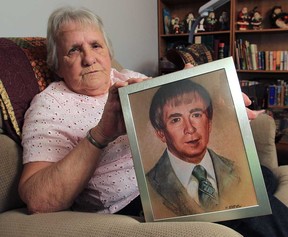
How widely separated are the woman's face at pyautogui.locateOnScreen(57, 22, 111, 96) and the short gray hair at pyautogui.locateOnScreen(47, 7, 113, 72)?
0.6 inches

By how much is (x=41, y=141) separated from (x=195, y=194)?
451 millimetres

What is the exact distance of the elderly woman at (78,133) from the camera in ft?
2.36

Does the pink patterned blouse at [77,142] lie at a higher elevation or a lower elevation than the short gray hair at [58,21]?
lower

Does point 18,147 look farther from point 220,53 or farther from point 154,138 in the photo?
point 220,53

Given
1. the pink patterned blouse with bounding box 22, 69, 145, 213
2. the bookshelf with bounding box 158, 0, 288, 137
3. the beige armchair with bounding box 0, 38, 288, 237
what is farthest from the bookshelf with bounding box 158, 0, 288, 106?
the pink patterned blouse with bounding box 22, 69, 145, 213

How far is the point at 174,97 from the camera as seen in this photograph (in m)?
0.61

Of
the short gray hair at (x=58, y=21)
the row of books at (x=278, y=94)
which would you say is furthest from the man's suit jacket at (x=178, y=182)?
the row of books at (x=278, y=94)

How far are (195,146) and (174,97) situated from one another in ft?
0.36

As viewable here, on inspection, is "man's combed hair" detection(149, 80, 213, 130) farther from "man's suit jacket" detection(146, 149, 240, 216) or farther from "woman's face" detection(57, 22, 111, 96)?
"woman's face" detection(57, 22, 111, 96)

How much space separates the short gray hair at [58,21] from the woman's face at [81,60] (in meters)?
0.02

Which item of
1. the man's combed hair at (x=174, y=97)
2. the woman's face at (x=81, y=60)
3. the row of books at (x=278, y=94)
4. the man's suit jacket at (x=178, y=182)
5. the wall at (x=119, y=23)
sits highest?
the wall at (x=119, y=23)

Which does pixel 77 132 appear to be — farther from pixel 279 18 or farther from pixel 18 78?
pixel 279 18

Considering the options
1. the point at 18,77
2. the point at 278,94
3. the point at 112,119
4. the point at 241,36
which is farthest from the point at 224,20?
the point at 112,119

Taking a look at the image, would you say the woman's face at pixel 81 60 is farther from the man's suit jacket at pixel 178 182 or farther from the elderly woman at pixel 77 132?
the man's suit jacket at pixel 178 182
